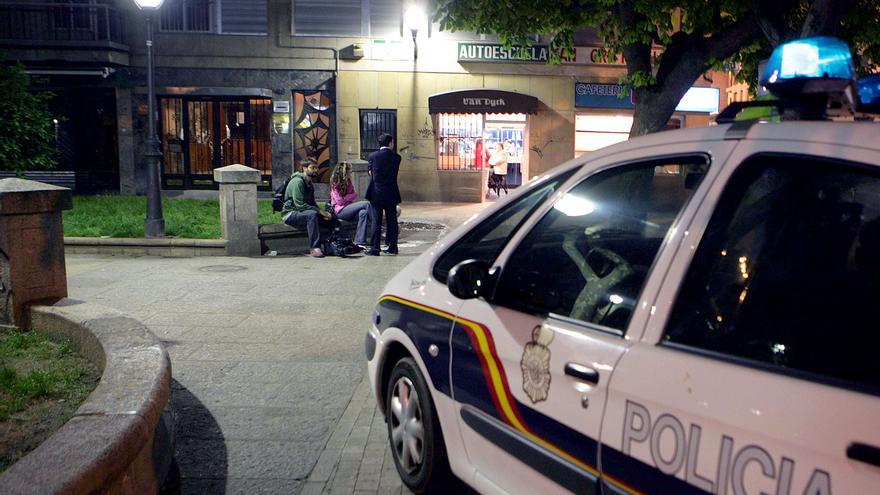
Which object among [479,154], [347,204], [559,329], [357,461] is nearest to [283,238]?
[347,204]

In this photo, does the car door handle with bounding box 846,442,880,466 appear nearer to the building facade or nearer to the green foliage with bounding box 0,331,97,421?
the green foliage with bounding box 0,331,97,421

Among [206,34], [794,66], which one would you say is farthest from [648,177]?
[206,34]

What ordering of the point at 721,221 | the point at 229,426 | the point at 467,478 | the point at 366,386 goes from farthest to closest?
the point at 366,386 < the point at 229,426 < the point at 467,478 < the point at 721,221

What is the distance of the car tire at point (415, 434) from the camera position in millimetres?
3535

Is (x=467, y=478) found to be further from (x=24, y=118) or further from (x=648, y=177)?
(x=24, y=118)

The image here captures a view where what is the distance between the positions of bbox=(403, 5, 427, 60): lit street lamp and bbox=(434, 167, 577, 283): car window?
710 inches

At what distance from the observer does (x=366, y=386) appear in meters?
5.58

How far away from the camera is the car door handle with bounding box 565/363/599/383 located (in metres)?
2.45

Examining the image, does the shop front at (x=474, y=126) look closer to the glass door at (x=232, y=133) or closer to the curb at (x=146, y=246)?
the glass door at (x=232, y=133)

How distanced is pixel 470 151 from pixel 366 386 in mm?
17109

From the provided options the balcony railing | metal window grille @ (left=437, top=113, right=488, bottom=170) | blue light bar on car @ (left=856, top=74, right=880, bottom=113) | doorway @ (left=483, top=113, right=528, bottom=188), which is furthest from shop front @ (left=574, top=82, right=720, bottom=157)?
blue light bar on car @ (left=856, top=74, right=880, bottom=113)

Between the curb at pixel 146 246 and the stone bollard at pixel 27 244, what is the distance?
6.16 meters

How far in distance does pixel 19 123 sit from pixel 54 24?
10.3m

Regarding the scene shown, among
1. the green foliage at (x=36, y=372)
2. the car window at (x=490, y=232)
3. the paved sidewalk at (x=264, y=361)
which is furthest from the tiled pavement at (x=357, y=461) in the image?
the green foliage at (x=36, y=372)
